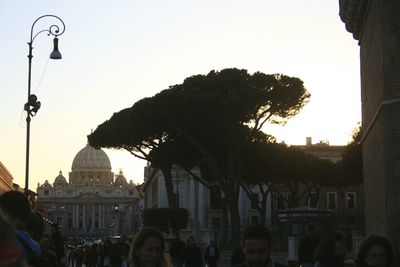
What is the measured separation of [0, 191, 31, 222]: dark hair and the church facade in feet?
555

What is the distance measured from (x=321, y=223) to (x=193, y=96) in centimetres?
1031

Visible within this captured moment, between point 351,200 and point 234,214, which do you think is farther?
point 351,200

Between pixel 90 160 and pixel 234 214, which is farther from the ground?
pixel 90 160

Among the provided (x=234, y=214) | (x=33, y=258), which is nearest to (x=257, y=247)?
(x=33, y=258)

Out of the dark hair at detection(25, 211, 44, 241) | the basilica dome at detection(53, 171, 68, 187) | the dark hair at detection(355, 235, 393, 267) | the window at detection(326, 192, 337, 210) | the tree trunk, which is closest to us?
the dark hair at detection(355, 235, 393, 267)

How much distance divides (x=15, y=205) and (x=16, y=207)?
11 mm

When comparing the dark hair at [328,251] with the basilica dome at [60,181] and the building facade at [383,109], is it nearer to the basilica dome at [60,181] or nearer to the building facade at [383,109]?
the building facade at [383,109]

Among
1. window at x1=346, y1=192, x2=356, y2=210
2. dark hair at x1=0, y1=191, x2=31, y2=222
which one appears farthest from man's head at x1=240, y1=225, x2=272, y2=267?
window at x1=346, y1=192, x2=356, y2=210

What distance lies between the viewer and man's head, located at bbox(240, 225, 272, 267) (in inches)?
188

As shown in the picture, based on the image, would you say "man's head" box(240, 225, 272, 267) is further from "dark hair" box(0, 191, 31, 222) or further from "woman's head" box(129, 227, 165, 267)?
"dark hair" box(0, 191, 31, 222)

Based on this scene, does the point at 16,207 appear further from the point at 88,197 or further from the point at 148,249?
the point at 88,197

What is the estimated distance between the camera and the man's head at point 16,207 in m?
4.55

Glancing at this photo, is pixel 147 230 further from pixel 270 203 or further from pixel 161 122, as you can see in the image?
pixel 270 203

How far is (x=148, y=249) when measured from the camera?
4.91m
